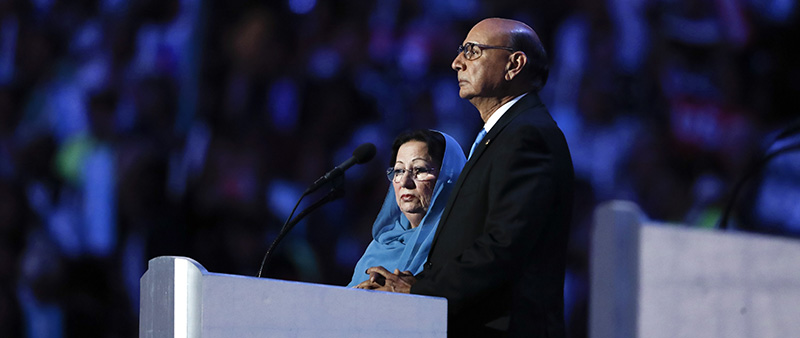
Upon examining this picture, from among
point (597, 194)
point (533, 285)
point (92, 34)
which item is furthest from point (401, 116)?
point (533, 285)

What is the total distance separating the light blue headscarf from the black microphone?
0.24 meters

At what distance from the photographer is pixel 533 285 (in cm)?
182

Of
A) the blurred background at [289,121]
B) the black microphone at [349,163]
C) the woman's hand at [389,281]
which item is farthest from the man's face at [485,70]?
the blurred background at [289,121]

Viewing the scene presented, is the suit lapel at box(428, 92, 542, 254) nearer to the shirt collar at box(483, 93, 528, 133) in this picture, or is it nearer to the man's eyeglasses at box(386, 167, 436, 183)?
the shirt collar at box(483, 93, 528, 133)

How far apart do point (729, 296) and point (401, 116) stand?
3354 mm

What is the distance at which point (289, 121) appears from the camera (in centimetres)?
434

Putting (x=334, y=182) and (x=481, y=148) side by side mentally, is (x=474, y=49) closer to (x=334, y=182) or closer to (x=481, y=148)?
(x=481, y=148)

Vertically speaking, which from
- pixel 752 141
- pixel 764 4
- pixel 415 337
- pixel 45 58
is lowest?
pixel 415 337

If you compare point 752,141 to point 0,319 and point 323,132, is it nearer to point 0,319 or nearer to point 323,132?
point 323,132

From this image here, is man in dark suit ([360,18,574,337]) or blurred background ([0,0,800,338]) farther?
blurred background ([0,0,800,338])

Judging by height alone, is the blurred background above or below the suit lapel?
above

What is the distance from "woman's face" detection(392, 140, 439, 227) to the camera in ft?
8.63

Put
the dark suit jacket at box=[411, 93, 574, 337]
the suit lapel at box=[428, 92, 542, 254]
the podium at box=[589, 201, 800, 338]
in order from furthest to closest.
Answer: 1. the suit lapel at box=[428, 92, 542, 254]
2. the dark suit jacket at box=[411, 93, 574, 337]
3. the podium at box=[589, 201, 800, 338]

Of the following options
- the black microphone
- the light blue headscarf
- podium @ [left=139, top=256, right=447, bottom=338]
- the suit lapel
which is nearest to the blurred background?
the light blue headscarf
